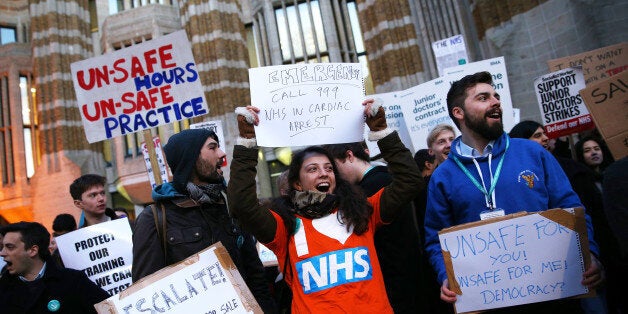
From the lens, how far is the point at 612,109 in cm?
286

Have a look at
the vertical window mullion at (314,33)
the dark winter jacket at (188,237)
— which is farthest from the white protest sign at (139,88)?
the vertical window mullion at (314,33)

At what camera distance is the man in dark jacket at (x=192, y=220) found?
7.19 ft

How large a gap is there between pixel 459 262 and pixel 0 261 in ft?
15.9

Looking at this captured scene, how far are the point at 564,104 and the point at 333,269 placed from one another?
12.7ft

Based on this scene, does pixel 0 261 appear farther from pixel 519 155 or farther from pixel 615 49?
pixel 615 49

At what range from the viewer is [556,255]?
189 cm

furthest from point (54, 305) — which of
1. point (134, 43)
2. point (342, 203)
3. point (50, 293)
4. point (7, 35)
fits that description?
point (7, 35)

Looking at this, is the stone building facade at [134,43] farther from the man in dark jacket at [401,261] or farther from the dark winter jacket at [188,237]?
the dark winter jacket at [188,237]

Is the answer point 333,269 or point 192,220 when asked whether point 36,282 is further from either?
point 333,269

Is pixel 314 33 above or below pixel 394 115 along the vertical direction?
above

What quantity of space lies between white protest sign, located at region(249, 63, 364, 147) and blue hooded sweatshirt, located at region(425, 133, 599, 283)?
55 centimetres

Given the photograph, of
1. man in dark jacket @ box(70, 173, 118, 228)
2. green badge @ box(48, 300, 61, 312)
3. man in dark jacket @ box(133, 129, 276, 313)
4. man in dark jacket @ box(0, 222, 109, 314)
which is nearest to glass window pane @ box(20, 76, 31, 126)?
man in dark jacket @ box(70, 173, 118, 228)

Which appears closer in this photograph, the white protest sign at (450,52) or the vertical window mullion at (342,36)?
the white protest sign at (450,52)

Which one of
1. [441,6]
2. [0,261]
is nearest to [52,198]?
[0,261]
